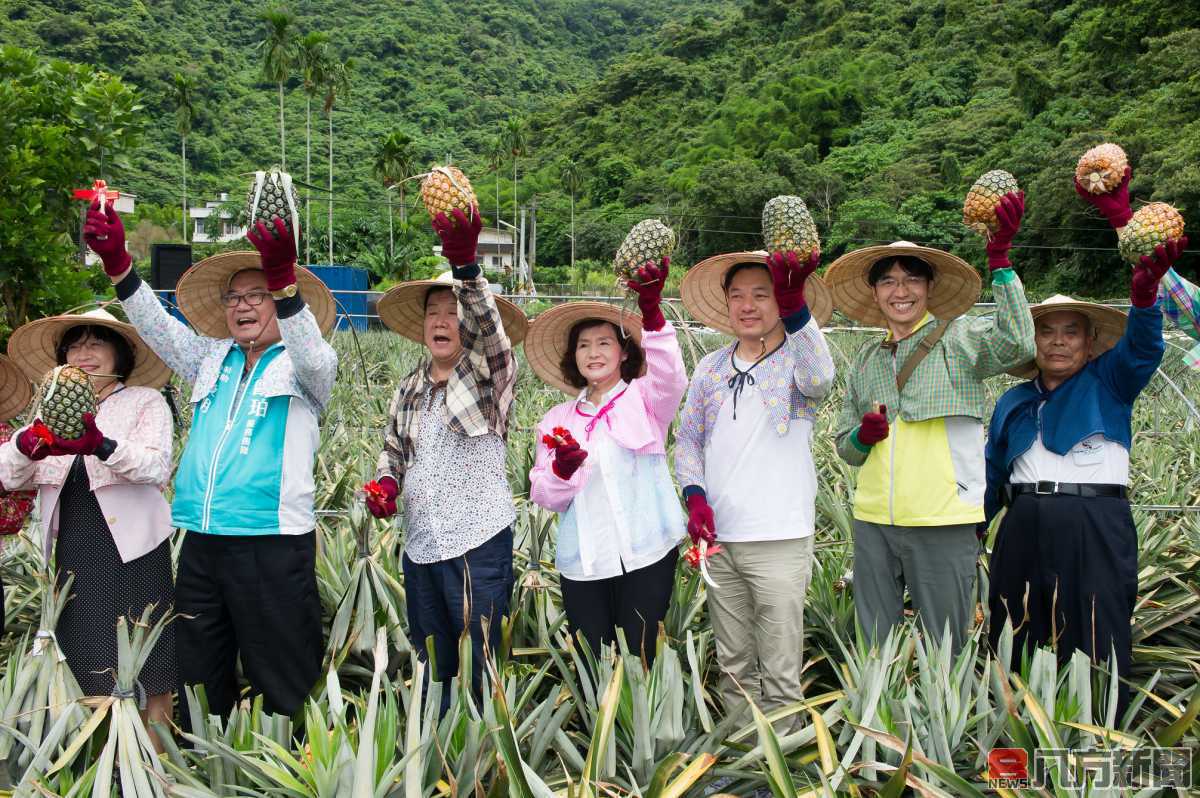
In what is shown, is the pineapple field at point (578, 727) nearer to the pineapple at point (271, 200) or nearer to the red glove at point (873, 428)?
the red glove at point (873, 428)

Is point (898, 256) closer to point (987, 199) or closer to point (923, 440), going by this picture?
point (987, 199)

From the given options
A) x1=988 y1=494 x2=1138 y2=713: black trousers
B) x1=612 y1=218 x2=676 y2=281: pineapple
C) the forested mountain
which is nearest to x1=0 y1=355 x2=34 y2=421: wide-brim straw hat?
x1=612 y1=218 x2=676 y2=281: pineapple

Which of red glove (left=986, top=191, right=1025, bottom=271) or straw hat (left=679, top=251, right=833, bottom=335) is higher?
red glove (left=986, top=191, right=1025, bottom=271)

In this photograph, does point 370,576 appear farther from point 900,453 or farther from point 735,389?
point 900,453

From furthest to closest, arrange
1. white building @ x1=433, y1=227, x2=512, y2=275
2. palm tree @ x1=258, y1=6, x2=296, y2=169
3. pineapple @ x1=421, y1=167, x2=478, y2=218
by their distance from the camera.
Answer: white building @ x1=433, y1=227, x2=512, y2=275 < palm tree @ x1=258, y1=6, x2=296, y2=169 < pineapple @ x1=421, y1=167, x2=478, y2=218

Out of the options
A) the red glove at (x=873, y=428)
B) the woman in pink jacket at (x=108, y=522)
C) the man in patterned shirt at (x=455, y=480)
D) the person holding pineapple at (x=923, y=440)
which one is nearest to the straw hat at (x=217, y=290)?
the woman in pink jacket at (x=108, y=522)

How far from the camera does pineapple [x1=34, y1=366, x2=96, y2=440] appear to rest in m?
2.74

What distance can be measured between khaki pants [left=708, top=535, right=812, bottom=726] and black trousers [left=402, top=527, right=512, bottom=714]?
71 centimetres

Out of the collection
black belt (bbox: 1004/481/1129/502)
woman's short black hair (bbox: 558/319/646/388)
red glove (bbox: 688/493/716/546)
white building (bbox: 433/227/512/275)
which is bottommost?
red glove (bbox: 688/493/716/546)

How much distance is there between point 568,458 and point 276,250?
3.46 feet

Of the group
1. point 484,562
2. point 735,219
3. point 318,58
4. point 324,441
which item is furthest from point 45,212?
point 735,219

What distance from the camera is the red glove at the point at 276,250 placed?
8.60 ft

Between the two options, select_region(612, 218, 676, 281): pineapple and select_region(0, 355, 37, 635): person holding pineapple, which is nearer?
select_region(612, 218, 676, 281): pineapple

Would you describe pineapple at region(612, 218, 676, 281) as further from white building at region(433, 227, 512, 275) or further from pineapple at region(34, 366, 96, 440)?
A: white building at region(433, 227, 512, 275)
